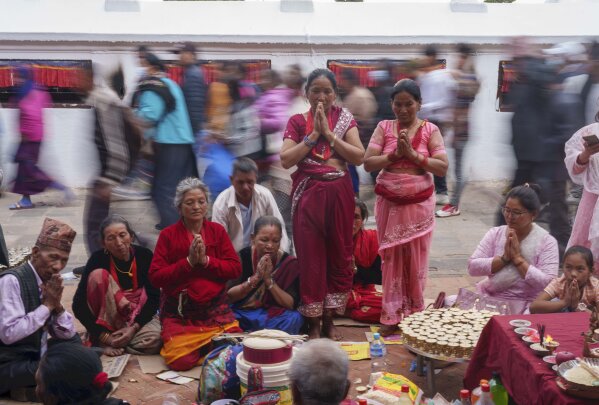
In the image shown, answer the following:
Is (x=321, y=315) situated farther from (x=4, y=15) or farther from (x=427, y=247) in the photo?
(x=4, y=15)

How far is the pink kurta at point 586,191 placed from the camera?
20.0ft

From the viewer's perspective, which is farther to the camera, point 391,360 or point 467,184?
point 467,184

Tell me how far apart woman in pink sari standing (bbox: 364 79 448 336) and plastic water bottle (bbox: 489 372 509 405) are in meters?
1.60

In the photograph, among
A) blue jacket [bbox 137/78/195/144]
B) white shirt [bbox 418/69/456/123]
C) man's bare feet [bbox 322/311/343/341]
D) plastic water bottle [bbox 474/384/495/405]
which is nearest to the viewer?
plastic water bottle [bbox 474/384/495/405]

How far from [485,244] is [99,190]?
143 inches

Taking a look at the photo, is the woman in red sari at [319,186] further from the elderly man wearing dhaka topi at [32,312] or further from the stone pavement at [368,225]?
the elderly man wearing dhaka topi at [32,312]

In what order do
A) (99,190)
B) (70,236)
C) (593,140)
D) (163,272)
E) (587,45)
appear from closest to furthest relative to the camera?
1. (70,236)
2. (163,272)
3. (593,140)
4. (99,190)
5. (587,45)

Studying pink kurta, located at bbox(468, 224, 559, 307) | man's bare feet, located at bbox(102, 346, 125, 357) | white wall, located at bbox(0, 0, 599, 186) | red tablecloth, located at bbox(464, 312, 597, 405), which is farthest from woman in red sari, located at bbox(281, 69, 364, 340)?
white wall, located at bbox(0, 0, 599, 186)

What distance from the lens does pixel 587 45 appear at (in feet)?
27.8

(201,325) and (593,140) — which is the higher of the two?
(593,140)

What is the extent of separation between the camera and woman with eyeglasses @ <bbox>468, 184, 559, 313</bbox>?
513 centimetres

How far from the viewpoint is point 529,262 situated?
17.1 ft

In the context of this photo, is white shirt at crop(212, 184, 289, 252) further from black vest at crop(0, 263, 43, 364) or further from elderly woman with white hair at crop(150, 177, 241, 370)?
black vest at crop(0, 263, 43, 364)

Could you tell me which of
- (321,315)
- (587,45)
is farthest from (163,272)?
(587,45)
